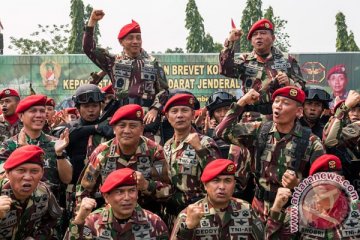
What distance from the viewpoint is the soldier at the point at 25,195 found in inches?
269

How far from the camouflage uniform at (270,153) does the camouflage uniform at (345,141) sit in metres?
0.31

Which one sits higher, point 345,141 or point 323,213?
point 345,141

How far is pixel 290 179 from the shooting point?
22.9 ft

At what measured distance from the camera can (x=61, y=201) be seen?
850 centimetres

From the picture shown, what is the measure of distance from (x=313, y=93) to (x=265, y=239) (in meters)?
2.50

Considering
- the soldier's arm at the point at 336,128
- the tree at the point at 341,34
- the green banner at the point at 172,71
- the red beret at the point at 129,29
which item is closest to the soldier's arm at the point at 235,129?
the soldier's arm at the point at 336,128

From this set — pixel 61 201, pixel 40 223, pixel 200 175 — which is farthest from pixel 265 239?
pixel 61 201

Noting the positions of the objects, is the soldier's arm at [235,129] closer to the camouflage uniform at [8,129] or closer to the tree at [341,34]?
the camouflage uniform at [8,129]

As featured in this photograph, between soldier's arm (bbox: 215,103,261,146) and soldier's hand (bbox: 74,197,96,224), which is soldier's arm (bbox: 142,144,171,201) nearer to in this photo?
soldier's arm (bbox: 215,103,261,146)

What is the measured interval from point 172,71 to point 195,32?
55.7 feet

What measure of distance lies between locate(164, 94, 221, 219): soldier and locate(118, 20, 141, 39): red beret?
4.66 ft

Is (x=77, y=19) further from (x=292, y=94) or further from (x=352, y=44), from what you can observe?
(x=292, y=94)

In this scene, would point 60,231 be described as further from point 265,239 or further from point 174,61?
point 174,61

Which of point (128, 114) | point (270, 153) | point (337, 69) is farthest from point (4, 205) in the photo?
point (337, 69)
